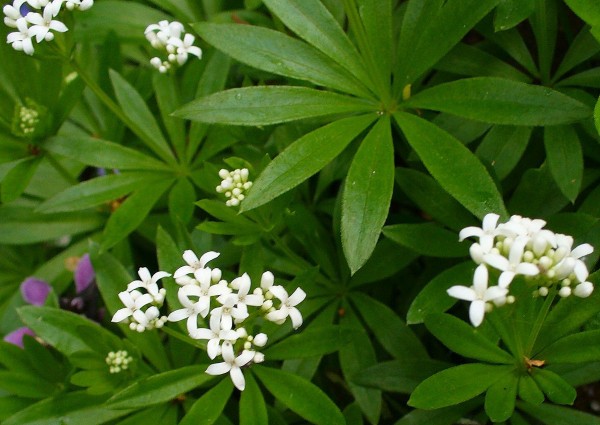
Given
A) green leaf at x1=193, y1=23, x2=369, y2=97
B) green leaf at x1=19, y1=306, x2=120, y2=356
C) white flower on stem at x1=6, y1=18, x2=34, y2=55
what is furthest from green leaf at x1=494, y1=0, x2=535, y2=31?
green leaf at x1=19, y1=306, x2=120, y2=356

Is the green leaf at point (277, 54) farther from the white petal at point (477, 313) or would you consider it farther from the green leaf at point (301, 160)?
the white petal at point (477, 313)

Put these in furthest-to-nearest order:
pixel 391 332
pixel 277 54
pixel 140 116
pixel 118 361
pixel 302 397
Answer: pixel 140 116
pixel 391 332
pixel 277 54
pixel 118 361
pixel 302 397

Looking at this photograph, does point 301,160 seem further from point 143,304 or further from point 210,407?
point 210,407

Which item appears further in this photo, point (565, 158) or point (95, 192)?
point (95, 192)

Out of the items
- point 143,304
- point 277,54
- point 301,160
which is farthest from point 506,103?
point 143,304

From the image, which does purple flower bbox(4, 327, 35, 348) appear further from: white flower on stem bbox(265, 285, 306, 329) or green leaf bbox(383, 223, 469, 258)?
green leaf bbox(383, 223, 469, 258)

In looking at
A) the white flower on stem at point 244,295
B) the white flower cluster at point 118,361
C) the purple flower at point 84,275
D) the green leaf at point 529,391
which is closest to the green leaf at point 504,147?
the green leaf at point 529,391
